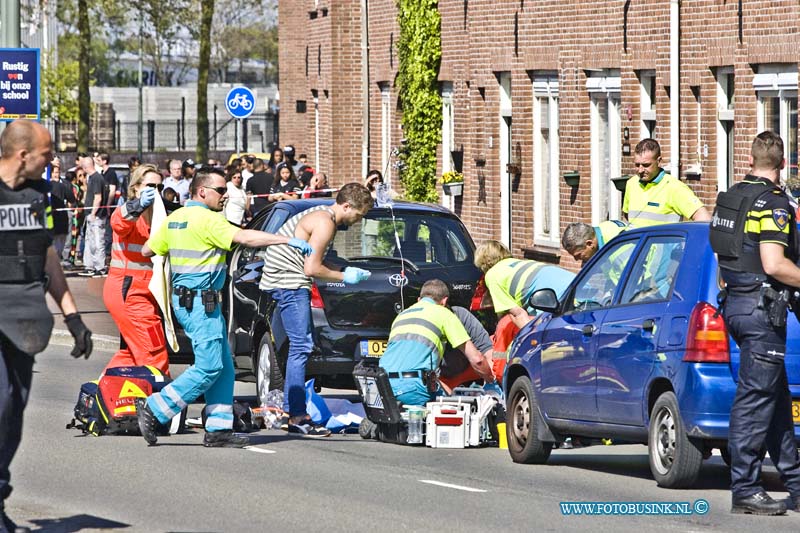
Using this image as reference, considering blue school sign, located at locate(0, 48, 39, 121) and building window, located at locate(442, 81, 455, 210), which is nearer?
blue school sign, located at locate(0, 48, 39, 121)

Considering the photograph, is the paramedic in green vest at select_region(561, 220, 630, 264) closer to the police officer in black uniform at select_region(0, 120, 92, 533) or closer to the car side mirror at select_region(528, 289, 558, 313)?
the car side mirror at select_region(528, 289, 558, 313)

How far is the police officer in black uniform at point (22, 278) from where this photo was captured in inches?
318

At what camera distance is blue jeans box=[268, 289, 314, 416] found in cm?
1291

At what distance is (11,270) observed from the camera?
8.20 m

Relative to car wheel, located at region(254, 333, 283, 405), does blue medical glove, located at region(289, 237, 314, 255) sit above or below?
above

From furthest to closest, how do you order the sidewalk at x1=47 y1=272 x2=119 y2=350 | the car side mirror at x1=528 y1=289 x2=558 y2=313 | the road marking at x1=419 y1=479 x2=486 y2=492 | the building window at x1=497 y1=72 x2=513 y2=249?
the building window at x1=497 y1=72 x2=513 y2=249, the sidewalk at x1=47 y1=272 x2=119 y2=350, the car side mirror at x1=528 y1=289 x2=558 y2=313, the road marking at x1=419 y1=479 x2=486 y2=492

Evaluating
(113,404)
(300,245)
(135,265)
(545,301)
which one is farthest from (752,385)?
(135,265)

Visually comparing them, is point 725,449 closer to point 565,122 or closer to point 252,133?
point 565,122

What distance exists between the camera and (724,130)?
62.8 feet

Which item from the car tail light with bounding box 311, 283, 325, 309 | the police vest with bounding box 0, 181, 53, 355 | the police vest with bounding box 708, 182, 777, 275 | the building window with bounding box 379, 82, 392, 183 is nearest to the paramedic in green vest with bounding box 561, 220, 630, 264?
the car tail light with bounding box 311, 283, 325, 309

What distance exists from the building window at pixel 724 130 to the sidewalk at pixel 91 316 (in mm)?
6882

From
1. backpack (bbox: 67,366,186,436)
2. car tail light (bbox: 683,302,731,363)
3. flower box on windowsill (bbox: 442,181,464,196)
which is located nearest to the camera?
car tail light (bbox: 683,302,731,363)

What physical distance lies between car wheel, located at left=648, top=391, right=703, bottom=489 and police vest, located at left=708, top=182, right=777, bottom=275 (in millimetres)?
985

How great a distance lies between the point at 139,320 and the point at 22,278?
5.02 meters
